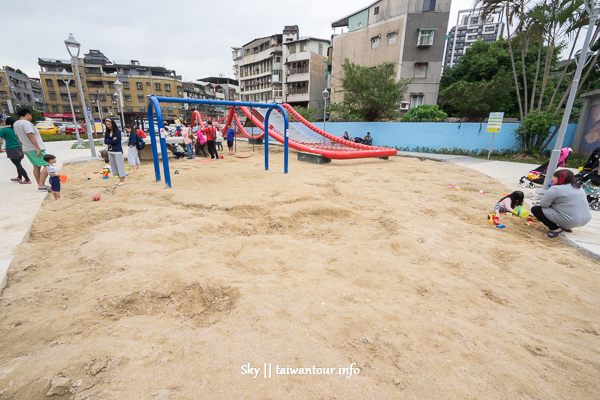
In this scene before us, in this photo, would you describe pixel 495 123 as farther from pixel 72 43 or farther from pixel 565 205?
pixel 72 43

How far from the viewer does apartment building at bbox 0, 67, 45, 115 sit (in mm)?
39344

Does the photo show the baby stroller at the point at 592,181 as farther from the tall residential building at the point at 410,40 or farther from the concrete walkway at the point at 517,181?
the tall residential building at the point at 410,40

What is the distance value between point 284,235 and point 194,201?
2.37 metres

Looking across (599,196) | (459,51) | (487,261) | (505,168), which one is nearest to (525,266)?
(487,261)

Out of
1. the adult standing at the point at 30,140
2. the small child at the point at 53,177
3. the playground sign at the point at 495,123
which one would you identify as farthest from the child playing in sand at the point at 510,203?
the adult standing at the point at 30,140

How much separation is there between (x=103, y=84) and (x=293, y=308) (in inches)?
2284

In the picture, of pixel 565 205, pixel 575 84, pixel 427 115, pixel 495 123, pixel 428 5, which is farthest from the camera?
pixel 428 5

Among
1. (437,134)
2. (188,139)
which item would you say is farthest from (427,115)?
(188,139)

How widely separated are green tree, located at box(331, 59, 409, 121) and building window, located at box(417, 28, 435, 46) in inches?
243

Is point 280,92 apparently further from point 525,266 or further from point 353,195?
point 525,266

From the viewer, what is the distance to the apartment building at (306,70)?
33.7m

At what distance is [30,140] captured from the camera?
5629 millimetres

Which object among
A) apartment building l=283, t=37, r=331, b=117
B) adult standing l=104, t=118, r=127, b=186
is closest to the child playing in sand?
adult standing l=104, t=118, r=127, b=186

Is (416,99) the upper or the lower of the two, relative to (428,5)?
lower
